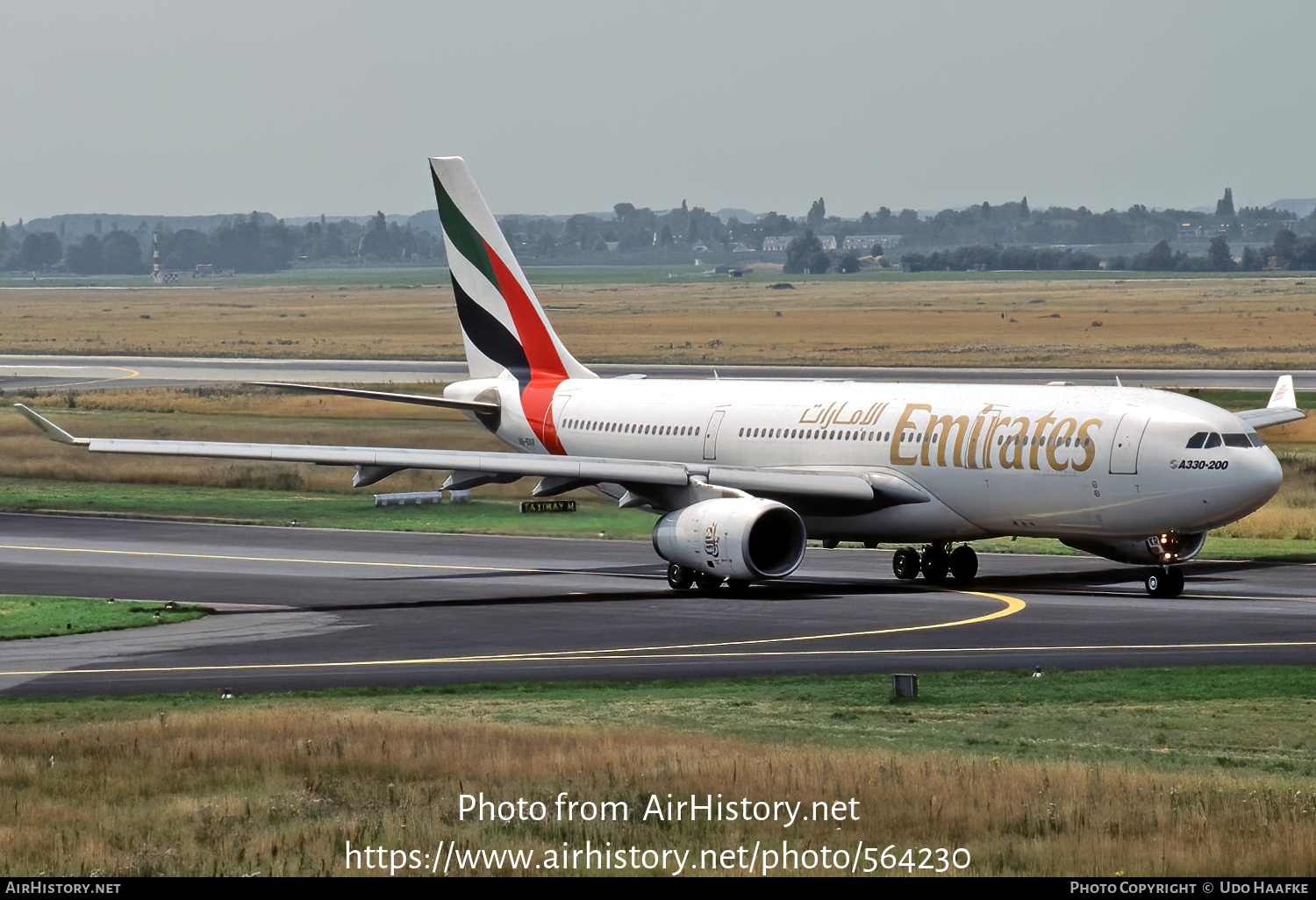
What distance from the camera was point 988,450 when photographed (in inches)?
1708

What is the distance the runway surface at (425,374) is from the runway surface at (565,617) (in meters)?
60.1

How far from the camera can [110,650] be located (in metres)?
37.3

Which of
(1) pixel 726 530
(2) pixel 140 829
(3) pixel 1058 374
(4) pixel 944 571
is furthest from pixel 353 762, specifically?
(3) pixel 1058 374

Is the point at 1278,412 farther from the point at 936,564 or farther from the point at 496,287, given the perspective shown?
the point at 496,287

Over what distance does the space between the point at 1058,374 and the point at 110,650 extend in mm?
92754

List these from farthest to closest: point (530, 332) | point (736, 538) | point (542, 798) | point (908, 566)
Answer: point (530, 332), point (908, 566), point (736, 538), point (542, 798)

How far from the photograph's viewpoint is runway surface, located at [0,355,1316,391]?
11369 cm

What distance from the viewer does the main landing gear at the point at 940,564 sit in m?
47.3

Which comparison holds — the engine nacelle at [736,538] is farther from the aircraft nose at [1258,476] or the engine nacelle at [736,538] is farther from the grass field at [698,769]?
the grass field at [698,769]

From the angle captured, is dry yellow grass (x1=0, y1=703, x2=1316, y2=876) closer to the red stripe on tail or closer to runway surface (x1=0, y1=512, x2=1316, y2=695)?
runway surface (x1=0, y1=512, x2=1316, y2=695)

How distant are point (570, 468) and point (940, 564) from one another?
10.1m

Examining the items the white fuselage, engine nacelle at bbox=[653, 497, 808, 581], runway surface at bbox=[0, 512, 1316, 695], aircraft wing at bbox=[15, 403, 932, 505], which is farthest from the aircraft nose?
engine nacelle at bbox=[653, 497, 808, 581]

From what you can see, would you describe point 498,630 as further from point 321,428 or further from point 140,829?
point 321,428

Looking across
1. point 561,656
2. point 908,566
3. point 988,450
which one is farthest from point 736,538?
point 561,656
